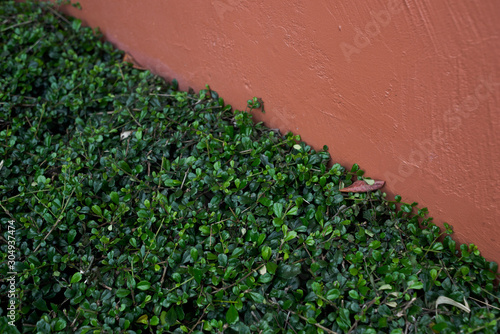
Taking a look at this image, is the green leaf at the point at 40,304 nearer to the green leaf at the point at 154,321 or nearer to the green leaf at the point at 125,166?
the green leaf at the point at 154,321

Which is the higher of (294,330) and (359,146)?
(359,146)

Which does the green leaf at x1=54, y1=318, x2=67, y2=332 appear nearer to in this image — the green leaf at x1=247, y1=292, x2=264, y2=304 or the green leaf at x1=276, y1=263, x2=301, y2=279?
the green leaf at x1=247, y1=292, x2=264, y2=304

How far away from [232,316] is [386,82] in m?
1.14

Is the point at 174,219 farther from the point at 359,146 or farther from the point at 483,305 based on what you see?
the point at 483,305

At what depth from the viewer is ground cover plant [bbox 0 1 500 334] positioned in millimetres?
1555

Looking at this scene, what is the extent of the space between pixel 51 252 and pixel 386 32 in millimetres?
1742

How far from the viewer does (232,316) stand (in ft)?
5.02

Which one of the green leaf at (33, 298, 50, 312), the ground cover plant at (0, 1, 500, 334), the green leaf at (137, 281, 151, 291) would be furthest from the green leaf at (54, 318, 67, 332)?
the green leaf at (137, 281, 151, 291)

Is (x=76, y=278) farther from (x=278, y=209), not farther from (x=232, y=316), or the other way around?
(x=278, y=209)

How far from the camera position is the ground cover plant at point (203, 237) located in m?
1.55

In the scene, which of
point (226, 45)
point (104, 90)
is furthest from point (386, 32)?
point (104, 90)

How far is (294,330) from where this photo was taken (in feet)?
4.97

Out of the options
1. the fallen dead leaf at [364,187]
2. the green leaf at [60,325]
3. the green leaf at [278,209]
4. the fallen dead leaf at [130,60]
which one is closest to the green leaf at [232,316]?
the green leaf at [278,209]

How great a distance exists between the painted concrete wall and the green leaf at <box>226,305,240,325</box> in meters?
0.93
